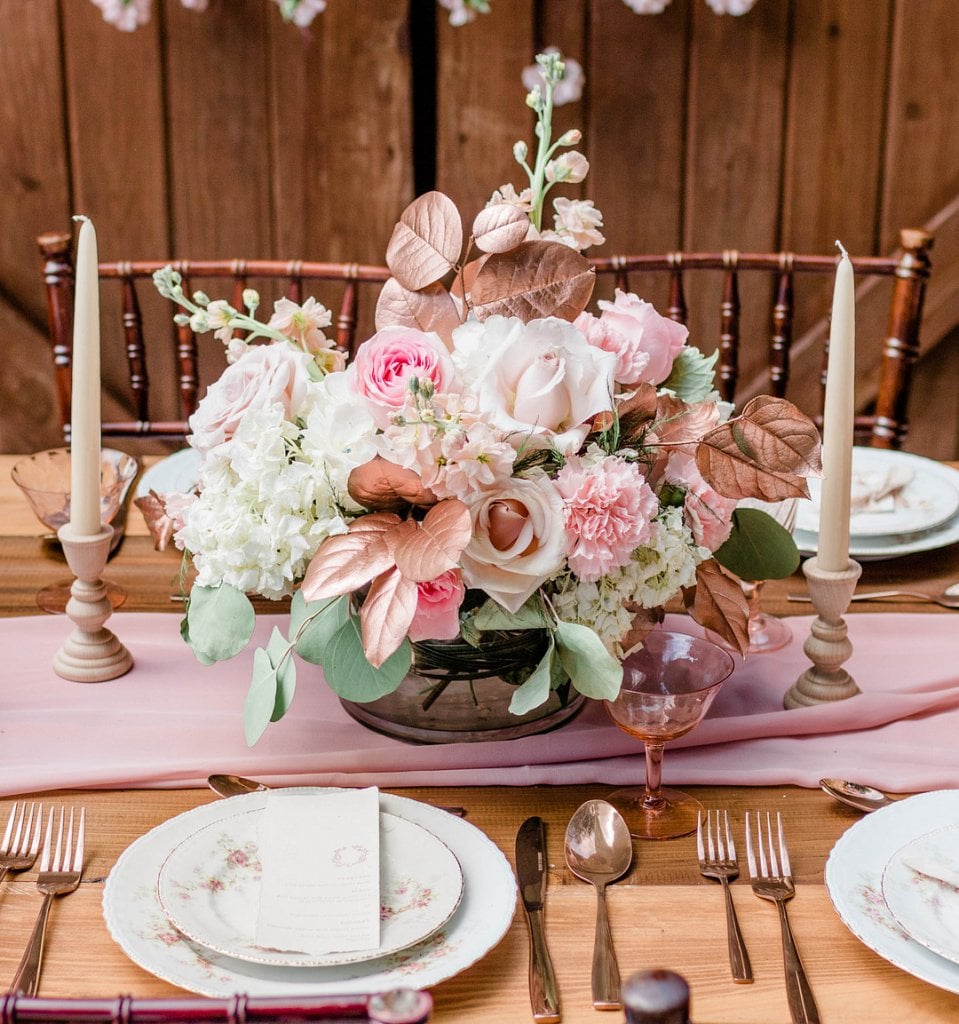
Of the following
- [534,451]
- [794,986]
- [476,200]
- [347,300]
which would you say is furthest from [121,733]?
[476,200]

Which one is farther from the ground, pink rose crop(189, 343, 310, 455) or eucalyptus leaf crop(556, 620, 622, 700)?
pink rose crop(189, 343, 310, 455)

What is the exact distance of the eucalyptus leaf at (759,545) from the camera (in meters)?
1.02

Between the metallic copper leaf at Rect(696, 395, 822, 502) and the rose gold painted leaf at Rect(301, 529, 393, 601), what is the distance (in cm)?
23

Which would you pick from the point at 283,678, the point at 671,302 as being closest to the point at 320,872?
the point at 283,678

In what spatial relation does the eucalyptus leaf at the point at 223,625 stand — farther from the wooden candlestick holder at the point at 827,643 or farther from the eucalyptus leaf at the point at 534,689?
the wooden candlestick holder at the point at 827,643

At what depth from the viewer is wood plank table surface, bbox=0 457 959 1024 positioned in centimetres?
71

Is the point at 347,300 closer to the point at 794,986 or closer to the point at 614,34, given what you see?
the point at 614,34

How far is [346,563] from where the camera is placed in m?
0.82

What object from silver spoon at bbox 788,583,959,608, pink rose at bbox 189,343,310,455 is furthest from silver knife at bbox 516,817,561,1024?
silver spoon at bbox 788,583,959,608

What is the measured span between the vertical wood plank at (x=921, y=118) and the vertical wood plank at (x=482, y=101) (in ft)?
2.32

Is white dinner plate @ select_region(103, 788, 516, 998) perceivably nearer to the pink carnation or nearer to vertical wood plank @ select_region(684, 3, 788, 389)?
the pink carnation

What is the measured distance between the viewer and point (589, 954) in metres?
0.75

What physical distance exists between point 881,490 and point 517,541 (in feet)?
2.28

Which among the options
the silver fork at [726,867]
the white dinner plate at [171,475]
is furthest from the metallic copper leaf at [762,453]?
the white dinner plate at [171,475]
